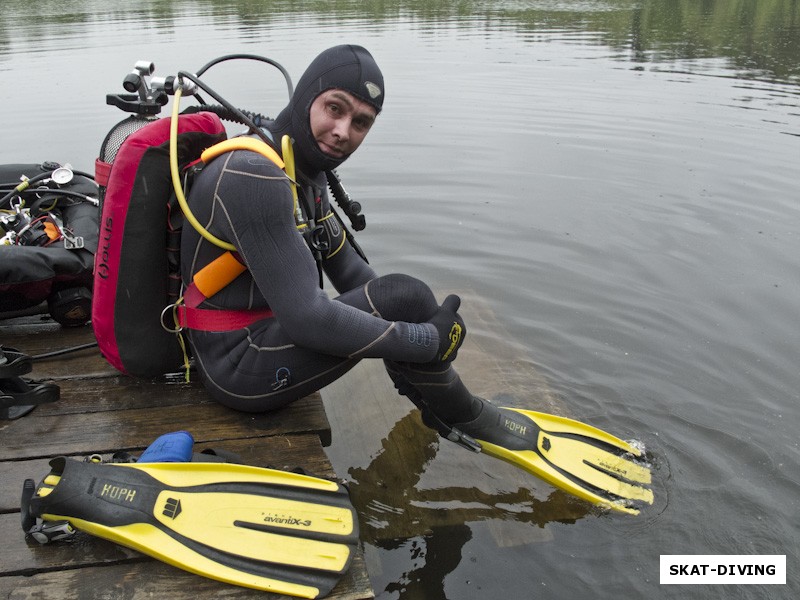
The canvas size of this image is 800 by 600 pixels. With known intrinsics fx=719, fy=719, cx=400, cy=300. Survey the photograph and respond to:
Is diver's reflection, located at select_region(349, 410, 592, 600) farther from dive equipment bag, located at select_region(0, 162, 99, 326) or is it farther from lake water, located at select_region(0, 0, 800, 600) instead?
dive equipment bag, located at select_region(0, 162, 99, 326)

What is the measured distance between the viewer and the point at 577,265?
20.5 ft

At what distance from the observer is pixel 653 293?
223 inches

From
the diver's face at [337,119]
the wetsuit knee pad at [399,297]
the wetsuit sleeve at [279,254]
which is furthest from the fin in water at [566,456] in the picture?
the diver's face at [337,119]

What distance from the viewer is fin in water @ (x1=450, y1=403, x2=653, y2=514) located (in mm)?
3414

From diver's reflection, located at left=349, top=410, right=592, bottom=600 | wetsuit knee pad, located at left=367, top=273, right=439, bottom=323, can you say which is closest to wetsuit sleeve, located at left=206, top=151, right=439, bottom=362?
wetsuit knee pad, located at left=367, top=273, right=439, bottom=323

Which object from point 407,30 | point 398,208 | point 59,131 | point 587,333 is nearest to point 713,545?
point 587,333

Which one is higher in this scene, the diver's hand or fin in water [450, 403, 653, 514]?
the diver's hand

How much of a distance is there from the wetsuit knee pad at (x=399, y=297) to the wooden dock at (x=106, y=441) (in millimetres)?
625

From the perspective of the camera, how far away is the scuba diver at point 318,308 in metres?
2.61

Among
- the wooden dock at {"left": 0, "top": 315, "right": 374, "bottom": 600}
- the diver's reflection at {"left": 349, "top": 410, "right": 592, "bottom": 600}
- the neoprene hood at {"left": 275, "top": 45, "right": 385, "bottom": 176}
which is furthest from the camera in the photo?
the diver's reflection at {"left": 349, "top": 410, "right": 592, "bottom": 600}

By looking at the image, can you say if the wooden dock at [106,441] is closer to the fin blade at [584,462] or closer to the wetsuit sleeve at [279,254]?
the wetsuit sleeve at [279,254]

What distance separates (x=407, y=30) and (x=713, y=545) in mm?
19660

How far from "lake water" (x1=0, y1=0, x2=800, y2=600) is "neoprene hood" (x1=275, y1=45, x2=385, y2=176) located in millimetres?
1696

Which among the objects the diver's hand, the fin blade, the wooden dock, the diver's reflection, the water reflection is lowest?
the diver's reflection
